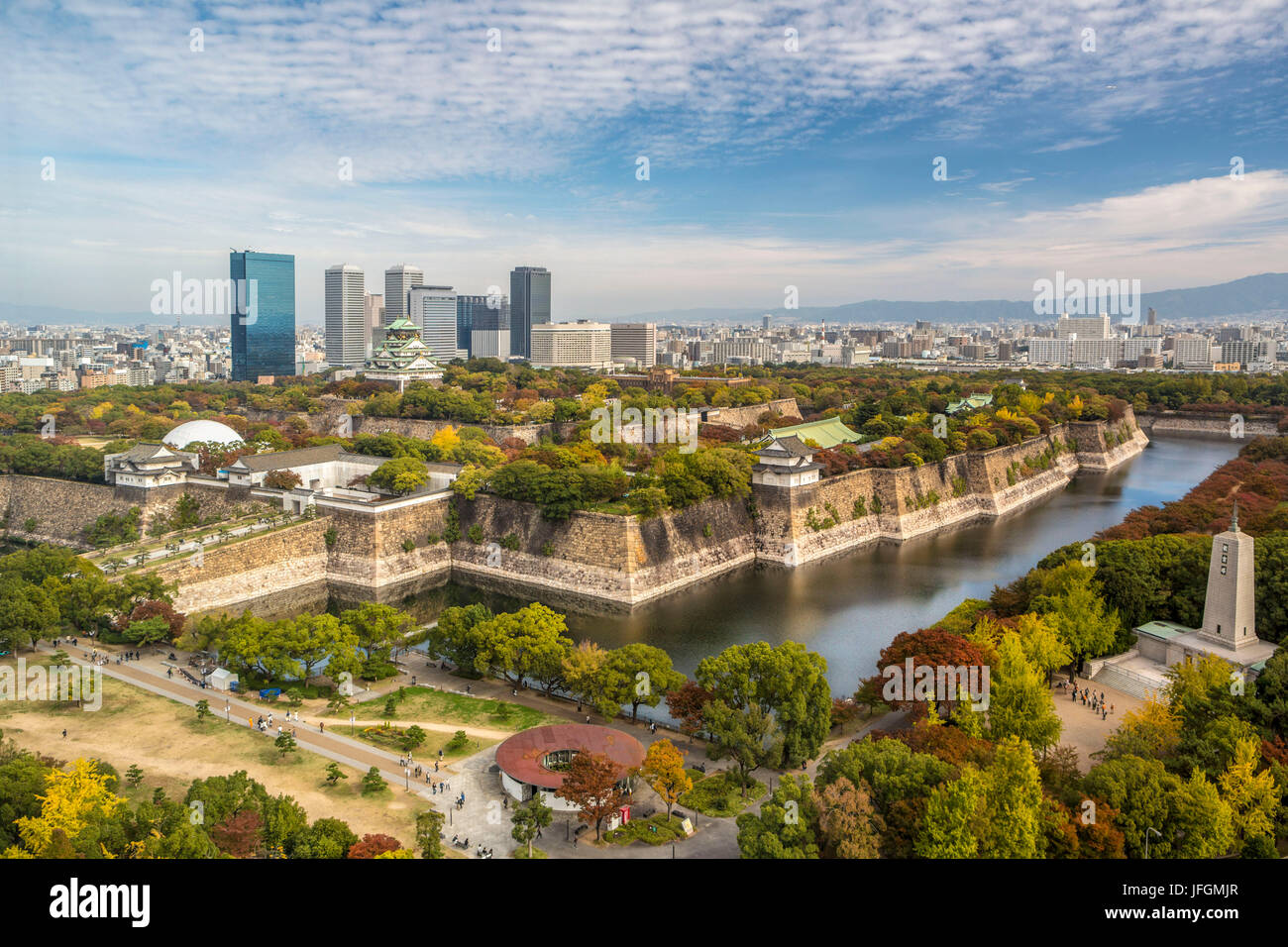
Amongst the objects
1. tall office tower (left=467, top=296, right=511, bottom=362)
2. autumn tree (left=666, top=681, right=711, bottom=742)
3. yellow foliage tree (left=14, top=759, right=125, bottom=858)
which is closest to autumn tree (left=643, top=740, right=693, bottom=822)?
autumn tree (left=666, top=681, right=711, bottom=742)

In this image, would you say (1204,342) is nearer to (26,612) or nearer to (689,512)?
(689,512)

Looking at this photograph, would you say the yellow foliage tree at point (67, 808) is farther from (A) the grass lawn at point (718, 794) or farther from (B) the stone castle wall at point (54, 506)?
(B) the stone castle wall at point (54, 506)

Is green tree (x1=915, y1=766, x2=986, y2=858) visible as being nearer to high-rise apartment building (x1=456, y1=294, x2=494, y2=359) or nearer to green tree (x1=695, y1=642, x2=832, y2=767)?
green tree (x1=695, y1=642, x2=832, y2=767)

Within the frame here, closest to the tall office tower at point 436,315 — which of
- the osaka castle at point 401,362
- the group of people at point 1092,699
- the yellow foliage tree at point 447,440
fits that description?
the osaka castle at point 401,362

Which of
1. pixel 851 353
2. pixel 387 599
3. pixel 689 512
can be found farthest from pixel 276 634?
pixel 851 353

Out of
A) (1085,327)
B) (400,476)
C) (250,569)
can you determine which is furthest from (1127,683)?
(1085,327)

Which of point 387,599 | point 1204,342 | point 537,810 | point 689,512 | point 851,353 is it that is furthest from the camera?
point 851,353

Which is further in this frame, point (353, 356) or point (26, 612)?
point (353, 356)
